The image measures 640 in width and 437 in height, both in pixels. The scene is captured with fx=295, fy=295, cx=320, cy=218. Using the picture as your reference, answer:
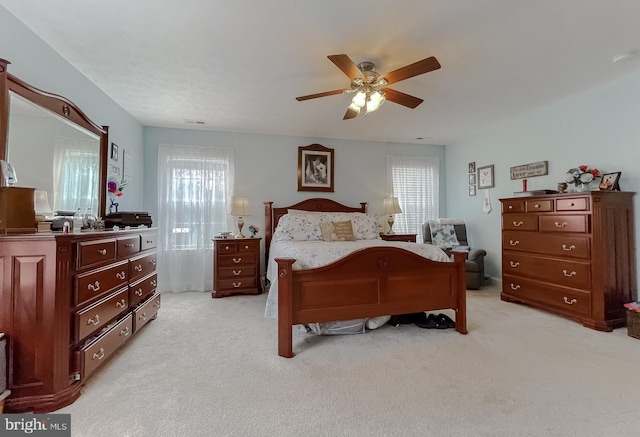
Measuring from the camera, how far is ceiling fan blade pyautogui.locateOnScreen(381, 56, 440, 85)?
79.4 inches

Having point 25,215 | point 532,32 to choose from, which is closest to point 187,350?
point 25,215

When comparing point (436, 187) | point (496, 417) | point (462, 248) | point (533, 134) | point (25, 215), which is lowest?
point (496, 417)

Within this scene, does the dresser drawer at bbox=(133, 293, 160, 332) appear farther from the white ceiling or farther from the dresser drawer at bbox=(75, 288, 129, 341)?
the white ceiling

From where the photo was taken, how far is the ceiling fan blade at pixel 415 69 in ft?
6.61

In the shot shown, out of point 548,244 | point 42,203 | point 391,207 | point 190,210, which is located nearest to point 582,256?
point 548,244

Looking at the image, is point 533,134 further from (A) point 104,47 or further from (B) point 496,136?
(A) point 104,47

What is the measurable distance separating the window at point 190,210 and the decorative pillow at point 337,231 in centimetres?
162

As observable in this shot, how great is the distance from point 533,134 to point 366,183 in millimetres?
2423

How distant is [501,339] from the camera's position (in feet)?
8.39

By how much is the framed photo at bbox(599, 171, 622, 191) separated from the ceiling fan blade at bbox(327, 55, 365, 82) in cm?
275

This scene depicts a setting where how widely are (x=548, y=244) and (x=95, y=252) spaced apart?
13.8 ft

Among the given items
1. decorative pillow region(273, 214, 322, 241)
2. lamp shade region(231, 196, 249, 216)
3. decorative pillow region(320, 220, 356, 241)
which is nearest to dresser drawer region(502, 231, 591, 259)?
decorative pillow region(320, 220, 356, 241)

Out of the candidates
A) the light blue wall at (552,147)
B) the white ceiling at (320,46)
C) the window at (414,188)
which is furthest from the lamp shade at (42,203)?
the light blue wall at (552,147)

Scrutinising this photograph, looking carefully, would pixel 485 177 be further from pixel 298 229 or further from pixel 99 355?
pixel 99 355
